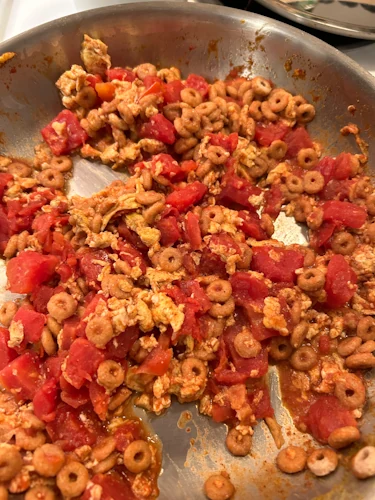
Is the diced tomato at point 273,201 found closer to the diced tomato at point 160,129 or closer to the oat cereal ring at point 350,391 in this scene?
the diced tomato at point 160,129

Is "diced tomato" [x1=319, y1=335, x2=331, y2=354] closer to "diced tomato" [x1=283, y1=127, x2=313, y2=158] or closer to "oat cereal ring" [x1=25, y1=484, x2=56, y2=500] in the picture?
"diced tomato" [x1=283, y1=127, x2=313, y2=158]

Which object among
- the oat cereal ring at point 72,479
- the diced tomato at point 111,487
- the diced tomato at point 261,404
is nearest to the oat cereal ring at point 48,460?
the oat cereal ring at point 72,479

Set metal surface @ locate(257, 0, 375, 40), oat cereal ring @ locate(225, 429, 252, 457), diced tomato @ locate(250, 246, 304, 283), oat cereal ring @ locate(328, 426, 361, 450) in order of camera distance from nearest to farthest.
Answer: oat cereal ring @ locate(328, 426, 361, 450) → oat cereal ring @ locate(225, 429, 252, 457) → diced tomato @ locate(250, 246, 304, 283) → metal surface @ locate(257, 0, 375, 40)

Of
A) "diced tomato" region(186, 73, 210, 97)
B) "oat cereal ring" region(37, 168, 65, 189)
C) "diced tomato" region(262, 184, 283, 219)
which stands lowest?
"oat cereal ring" region(37, 168, 65, 189)

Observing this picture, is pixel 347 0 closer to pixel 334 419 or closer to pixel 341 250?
pixel 341 250

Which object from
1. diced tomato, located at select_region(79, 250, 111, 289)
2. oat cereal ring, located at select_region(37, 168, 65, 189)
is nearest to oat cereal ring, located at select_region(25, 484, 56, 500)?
diced tomato, located at select_region(79, 250, 111, 289)

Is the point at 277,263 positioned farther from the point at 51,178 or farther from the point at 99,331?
the point at 51,178

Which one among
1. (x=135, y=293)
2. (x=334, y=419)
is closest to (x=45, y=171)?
(x=135, y=293)
